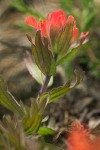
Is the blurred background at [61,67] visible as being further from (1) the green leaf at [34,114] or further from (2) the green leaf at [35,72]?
(1) the green leaf at [34,114]

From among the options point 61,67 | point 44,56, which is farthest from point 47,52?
point 61,67

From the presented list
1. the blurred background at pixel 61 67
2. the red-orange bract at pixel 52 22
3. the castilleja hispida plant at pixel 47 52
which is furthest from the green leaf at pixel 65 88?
the blurred background at pixel 61 67

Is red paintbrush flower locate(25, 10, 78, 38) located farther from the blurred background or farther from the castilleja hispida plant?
the blurred background

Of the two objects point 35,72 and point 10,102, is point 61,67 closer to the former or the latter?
point 35,72

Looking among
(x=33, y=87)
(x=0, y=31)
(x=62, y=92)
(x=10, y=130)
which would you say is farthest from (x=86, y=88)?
(x=10, y=130)

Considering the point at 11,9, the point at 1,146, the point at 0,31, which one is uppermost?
the point at 11,9

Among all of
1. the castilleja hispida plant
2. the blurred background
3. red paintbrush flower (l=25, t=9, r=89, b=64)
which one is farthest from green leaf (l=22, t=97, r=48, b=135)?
the blurred background

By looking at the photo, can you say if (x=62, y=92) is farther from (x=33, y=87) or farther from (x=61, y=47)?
(x=33, y=87)
